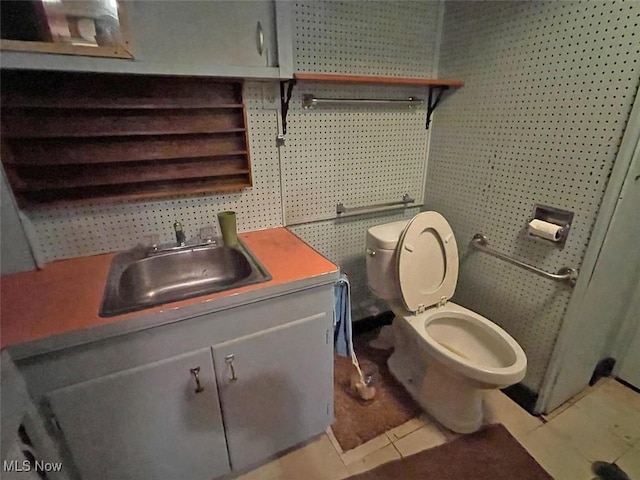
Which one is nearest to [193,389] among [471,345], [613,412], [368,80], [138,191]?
[138,191]

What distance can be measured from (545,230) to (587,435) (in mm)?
1014

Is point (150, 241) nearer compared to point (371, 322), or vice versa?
point (150, 241)

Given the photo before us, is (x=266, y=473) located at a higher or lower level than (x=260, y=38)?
lower

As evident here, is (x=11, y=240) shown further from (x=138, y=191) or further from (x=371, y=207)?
(x=371, y=207)

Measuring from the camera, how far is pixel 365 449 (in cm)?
140

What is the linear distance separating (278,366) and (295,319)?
199 millimetres

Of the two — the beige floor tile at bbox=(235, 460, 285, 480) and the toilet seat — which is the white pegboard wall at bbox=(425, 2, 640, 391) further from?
the beige floor tile at bbox=(235, 460, 285, 480)

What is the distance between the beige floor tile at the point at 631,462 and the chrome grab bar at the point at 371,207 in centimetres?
155

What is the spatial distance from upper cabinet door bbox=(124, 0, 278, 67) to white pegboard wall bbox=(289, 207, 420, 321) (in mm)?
849

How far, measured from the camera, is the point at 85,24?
0.97 m

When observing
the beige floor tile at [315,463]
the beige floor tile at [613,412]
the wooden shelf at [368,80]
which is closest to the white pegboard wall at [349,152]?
the wooden shelf at [368,80]

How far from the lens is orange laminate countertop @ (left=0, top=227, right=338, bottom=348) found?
2.79 ft

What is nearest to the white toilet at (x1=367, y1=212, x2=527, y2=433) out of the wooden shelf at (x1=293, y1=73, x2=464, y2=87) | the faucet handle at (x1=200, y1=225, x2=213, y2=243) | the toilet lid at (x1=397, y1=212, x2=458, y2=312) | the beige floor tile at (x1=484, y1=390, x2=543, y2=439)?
the toilet lid at (x1=397, y1=212, x2=458, y2=312)

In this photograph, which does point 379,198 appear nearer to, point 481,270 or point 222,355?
point 481,270
